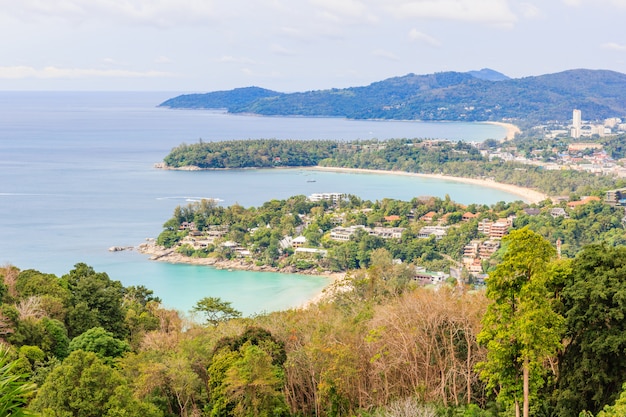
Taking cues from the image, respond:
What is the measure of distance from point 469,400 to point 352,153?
4090cm

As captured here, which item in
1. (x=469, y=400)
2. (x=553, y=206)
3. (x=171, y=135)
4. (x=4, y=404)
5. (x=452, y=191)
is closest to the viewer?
(x=4, y=404)

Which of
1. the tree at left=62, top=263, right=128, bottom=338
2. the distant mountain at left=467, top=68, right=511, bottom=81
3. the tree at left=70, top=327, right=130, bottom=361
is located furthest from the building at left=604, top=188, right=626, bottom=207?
the distant mountain at left=467, top=68, right=511, bottom=81

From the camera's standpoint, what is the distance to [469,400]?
6902 mm

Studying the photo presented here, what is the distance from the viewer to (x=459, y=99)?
10294 centimetres

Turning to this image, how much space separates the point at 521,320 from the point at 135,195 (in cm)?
2976

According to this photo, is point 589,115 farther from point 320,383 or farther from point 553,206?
point 320,383

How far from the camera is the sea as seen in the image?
2031 cm

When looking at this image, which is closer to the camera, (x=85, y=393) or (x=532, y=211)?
(x=85, y=393)

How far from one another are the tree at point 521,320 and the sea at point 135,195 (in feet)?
26.4

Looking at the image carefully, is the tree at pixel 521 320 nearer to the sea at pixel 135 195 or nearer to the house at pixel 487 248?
the sea at pixel 135 195

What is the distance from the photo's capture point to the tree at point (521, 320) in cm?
582

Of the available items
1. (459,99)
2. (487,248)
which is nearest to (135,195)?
(487,248)

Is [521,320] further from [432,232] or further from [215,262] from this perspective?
[432,232]

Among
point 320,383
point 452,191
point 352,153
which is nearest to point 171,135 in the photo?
point 352,153
